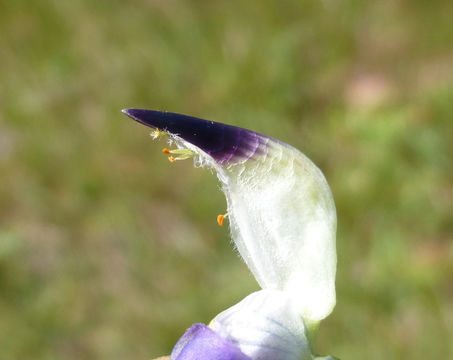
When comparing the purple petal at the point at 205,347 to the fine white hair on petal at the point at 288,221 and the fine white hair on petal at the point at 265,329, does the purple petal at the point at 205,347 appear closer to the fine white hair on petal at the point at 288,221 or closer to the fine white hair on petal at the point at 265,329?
the fine white hair on petal at the point at 265,329

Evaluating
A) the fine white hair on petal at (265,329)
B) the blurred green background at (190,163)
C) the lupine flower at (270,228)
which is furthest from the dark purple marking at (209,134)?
the blurred green background at (190,163)

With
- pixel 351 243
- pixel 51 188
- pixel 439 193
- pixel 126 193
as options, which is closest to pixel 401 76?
pixel 439 193

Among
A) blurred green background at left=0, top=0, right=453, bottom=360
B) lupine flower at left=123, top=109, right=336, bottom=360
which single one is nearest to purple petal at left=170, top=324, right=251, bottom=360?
lupine flower at left=123, top=109, right=336, bottom=360

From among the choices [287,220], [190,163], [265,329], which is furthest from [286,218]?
[190,163]

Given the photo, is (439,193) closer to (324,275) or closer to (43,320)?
(43,320)

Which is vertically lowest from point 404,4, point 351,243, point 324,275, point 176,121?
point 324,275

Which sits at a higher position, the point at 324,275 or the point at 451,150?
the point at 451,150
